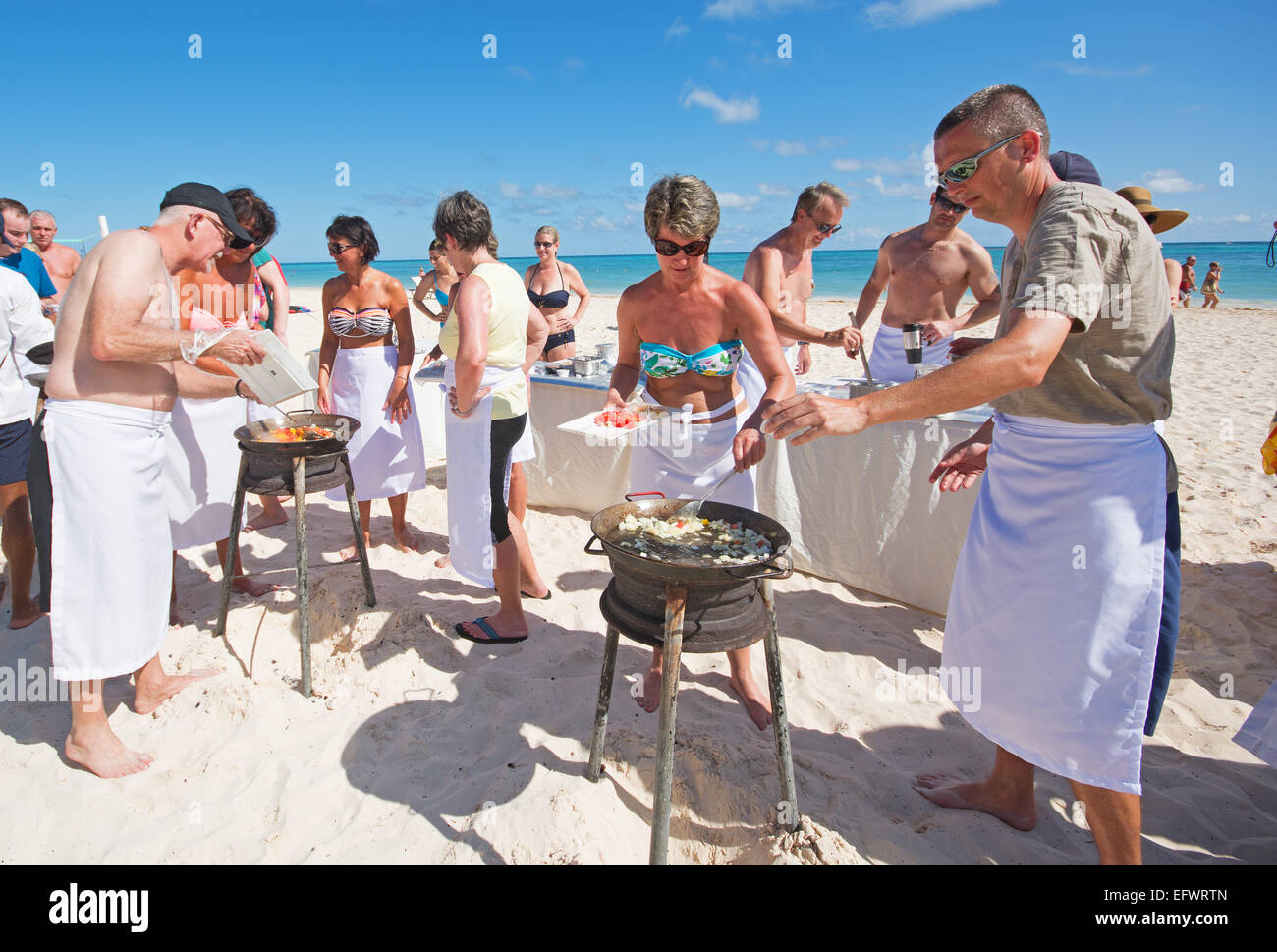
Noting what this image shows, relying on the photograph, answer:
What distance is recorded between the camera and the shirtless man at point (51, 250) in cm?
659

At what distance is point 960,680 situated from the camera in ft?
7.44

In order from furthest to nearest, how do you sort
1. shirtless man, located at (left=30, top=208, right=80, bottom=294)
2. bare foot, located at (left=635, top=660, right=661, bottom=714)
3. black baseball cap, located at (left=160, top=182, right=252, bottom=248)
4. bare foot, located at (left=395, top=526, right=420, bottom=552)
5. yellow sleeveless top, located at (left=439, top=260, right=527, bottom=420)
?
shirtless man, located at (left=30, top=208, right=80, bottom=294) → bare foot, located at (left=395, top=526, right=420, bottom=552) → yellow sleeveless top, located at (left=439, top=260, right=527, bottom=420) → bare foot, located at (left=635, top=660, right=661, bottom=714) → black baseball cap, located at (left=160, top=182, right=252, bottom=248)

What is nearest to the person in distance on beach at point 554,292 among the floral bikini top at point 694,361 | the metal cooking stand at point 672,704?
the floral bikini top at point 694,361

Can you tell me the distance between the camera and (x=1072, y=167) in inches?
103

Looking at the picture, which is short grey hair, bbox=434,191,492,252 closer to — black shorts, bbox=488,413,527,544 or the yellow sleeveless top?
the yellow sleeveless top

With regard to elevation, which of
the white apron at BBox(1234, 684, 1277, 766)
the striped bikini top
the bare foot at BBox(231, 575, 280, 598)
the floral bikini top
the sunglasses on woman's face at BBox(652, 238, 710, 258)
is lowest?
the bare foot at BBox(231, 575, 280, 598)

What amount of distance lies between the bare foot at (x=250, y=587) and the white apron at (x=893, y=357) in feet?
13.7

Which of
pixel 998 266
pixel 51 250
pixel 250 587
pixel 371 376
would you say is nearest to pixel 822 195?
pixel 371 376

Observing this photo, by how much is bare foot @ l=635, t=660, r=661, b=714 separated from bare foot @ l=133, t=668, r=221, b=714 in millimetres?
2125

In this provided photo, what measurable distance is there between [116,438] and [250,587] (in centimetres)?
172

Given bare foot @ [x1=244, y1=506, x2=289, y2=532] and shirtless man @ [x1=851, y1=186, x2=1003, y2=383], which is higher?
shirtless man @ [x1=851, y1=186, x2=1003, y2=383]

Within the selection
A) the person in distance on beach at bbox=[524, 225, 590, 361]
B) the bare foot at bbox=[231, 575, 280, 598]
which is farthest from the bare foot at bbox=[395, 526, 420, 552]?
the person in distance on beach at bbox=[524, 225, 590, 361]

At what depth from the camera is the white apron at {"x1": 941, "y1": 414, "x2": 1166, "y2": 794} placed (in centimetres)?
187

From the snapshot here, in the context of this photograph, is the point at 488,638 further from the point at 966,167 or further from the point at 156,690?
the point at 966,167
